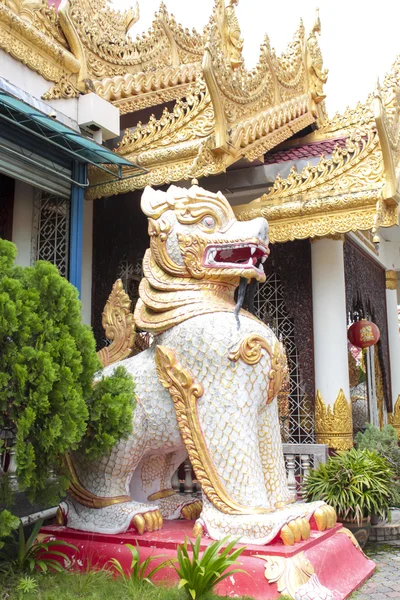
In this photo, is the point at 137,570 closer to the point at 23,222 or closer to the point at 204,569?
the point at 204,569

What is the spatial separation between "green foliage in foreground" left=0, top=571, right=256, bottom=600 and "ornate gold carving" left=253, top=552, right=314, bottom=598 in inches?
6.4

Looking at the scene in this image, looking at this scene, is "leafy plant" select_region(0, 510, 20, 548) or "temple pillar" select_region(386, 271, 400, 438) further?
"temple pillar" select_region(386, 271, 400, 438)

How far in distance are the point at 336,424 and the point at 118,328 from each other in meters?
2.69

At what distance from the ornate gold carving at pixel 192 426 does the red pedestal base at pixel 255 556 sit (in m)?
0.22

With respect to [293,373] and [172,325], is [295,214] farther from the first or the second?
[172,325]

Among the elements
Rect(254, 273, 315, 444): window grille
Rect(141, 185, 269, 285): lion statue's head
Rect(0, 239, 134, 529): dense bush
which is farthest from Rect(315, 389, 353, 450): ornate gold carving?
Rect(0, 239, 134, 529): dense bush

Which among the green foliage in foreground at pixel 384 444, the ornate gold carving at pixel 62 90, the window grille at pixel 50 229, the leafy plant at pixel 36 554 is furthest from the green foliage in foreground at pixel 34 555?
the ornate gold carving at pixel 62 90

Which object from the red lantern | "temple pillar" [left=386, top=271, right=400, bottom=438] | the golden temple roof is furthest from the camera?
"temple pillar" [left=386, top=271, right=400, bottom=438]

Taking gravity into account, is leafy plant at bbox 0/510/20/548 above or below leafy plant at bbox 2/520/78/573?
above

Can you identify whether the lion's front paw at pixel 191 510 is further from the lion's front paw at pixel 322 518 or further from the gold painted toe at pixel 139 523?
the lion's front paw at pixel 322 518

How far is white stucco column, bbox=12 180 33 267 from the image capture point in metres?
6.07

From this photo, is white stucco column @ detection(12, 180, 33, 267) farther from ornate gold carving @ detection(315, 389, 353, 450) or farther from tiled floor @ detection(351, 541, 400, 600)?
tiled floor @ detection(351, 541, 400, 600)

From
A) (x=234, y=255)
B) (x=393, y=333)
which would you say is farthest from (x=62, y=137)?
(x=393, y=333)

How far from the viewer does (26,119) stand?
4.82 m
